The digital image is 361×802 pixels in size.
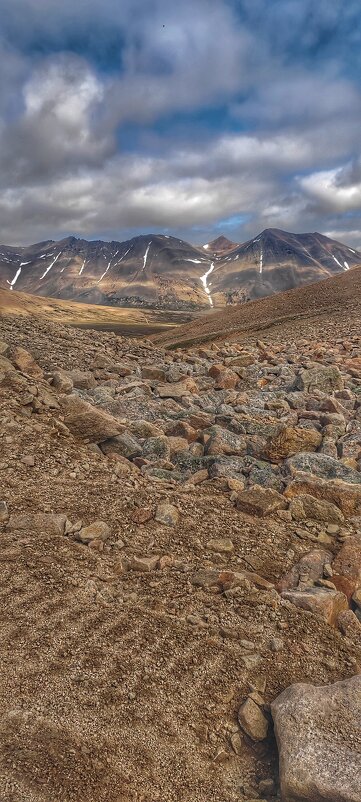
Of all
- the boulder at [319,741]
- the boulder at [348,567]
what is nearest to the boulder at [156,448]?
the boulder at [348,567]

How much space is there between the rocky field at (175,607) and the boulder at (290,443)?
2.1 inches

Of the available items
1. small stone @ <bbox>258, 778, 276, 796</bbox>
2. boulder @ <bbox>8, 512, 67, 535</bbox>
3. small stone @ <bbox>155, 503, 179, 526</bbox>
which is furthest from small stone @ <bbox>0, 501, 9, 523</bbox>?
small stone @ <bbox>258, 778, 276, 796</bbox>

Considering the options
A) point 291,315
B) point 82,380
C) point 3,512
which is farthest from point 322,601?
point 291,315

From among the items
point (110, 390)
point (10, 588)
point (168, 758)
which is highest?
point (110, 390)

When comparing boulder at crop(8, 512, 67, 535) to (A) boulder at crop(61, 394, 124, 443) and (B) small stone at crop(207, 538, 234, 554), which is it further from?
(A) boulder at crop(61, 394, 124, 443)

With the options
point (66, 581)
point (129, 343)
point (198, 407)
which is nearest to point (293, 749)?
point (66, 581)

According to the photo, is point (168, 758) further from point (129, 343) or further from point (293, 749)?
point (129, 343)

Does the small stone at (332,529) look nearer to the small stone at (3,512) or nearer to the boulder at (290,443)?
the boulder at (290,443)

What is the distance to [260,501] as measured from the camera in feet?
28.0

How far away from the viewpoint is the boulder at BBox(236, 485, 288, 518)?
8414 mm

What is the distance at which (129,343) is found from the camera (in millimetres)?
25234

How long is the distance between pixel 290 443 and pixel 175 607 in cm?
624

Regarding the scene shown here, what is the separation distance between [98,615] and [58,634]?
55 cm

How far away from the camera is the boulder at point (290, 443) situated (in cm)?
1109
